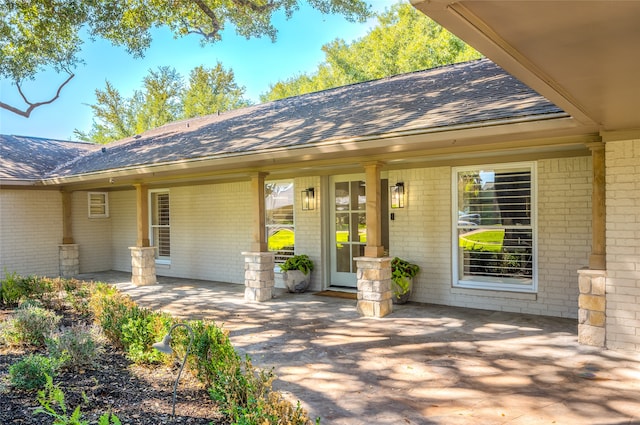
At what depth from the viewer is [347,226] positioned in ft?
31.0

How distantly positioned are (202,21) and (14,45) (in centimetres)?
446

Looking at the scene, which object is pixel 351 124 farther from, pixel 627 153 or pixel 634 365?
pixel 634 365

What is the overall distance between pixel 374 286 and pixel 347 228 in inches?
102

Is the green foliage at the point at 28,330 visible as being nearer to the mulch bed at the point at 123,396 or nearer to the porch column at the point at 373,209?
the mulch bed at the point at 123,396

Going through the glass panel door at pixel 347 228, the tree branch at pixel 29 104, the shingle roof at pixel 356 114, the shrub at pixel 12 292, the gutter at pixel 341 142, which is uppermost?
the tree branch at pixel 29 104

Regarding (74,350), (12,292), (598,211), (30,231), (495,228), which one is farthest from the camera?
(30,231)

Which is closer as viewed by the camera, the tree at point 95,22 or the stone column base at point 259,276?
the stone column base at point 259,276

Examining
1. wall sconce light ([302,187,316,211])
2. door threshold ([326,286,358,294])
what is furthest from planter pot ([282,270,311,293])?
wall sconce light ([302,187,316,211])

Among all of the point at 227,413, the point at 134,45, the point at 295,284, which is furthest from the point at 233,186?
the point at 227,413

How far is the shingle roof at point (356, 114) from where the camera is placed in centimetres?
575

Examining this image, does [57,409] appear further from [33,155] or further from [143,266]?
[33,155]

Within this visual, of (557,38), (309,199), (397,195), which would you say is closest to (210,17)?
(309,199)

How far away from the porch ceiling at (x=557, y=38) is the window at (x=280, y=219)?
23.7ft

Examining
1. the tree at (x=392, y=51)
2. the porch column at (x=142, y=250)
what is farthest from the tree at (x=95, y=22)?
the tree at (x=392, y=51)
